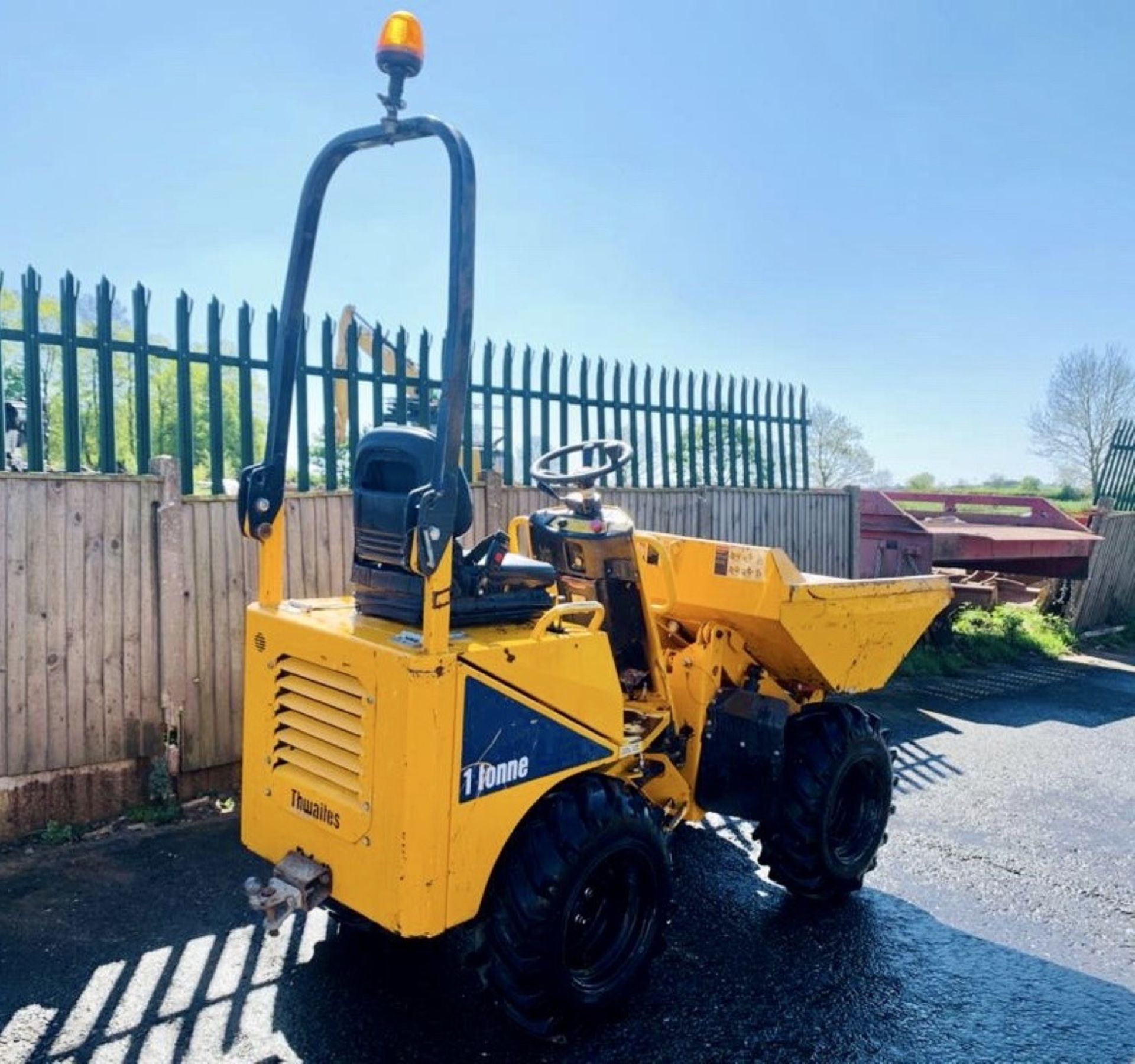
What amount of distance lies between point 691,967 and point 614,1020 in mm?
487

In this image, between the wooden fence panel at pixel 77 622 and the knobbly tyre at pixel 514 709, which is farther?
the wooden fence panel at pixel 77 622

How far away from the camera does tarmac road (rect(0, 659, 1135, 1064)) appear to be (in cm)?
314

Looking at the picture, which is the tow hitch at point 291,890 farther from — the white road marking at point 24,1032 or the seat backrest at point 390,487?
the seat backrest at point 390,487

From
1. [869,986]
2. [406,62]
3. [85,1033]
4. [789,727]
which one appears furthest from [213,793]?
[406,62]

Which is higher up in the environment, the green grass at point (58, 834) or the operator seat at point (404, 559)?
the operator seat at point (404, 559)

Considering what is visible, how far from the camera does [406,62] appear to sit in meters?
2.80

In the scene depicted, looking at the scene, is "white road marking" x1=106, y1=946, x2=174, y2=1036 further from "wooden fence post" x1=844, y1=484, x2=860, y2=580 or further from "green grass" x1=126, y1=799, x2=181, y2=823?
"wooden fence post" x1=844, y1=484, x2=860, y2=580

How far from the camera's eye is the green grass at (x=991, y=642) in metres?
9.73

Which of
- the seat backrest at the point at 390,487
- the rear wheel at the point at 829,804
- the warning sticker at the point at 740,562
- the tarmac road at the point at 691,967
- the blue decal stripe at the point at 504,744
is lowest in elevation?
the tarmac road at the point at 691,967

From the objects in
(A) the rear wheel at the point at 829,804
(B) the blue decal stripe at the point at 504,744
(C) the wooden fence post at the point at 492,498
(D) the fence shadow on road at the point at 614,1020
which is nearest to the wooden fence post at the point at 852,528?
(C) the wooden fence post at the point at 492,498

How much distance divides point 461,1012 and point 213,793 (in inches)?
105

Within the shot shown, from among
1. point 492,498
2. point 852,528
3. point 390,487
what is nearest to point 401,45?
point 390,487

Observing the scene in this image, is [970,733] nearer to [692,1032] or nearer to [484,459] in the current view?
[484,459]

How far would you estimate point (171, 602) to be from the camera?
5.13 m
